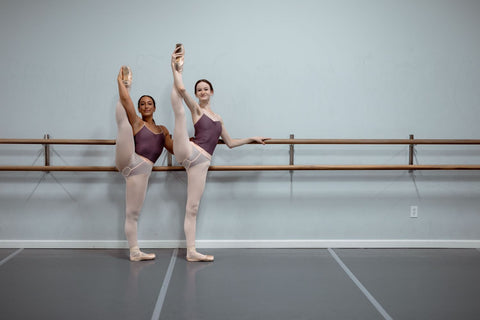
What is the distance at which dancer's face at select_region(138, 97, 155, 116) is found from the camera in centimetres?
290

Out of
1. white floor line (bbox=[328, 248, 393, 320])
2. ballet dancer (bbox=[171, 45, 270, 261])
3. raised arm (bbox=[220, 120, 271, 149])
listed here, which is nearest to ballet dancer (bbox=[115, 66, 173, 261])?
ballet dancer (bbox=[171, 45, 270, 261])

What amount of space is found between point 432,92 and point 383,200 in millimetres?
929

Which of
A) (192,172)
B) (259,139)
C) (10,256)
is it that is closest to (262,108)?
(259,139)

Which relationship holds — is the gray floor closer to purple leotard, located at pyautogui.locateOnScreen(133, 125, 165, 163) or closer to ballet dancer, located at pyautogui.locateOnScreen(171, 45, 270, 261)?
ballet dancer, located at pyautogui.locateOnScreen(171, 45, 270, 261)

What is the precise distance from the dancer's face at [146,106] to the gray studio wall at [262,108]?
0.73 ft

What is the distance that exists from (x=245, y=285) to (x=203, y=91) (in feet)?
4.35

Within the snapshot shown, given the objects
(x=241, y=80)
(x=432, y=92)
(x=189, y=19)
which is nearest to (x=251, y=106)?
(x=241, y=80)

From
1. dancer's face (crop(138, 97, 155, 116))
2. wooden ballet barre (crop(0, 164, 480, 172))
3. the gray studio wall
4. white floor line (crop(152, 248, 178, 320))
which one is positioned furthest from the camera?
the gray studio wall

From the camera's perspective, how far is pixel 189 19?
3141 mm

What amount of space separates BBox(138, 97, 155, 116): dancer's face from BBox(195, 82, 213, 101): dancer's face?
0.34m

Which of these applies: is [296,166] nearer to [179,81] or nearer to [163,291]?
[179,81]

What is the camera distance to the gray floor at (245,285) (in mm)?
1962

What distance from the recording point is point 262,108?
3180mm

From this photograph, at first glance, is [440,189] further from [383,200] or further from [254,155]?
[254,155]
